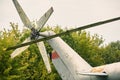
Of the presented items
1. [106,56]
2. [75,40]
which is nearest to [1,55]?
[75,40]

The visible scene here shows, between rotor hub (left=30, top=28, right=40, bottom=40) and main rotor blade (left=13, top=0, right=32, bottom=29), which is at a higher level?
main rotor blade (left=13, top=0, right=32, bottom=29)

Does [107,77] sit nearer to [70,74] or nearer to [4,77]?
[70,74]

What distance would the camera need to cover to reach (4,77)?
95.9ft

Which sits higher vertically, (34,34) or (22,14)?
(22,14)

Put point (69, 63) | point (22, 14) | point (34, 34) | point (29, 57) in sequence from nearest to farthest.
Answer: point (22, 14) < point (34, 34) < point (69, 63) < point (29, 57)

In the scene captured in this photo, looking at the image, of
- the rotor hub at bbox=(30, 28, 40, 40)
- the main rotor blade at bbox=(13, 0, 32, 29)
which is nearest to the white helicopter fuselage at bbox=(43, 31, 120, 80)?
the main rotor blade at bbox=(13, 0, 32, 29)

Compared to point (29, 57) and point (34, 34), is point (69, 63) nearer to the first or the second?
point (34, 34)

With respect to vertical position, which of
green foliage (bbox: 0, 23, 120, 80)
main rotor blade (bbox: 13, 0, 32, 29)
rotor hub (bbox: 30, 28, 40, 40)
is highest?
main rotor blade (bbox: 13, 0, 32, 29)

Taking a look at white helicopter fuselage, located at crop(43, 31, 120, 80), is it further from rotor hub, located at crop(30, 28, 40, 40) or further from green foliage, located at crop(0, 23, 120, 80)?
green foliage, located at crop(0, 23, 120, 80)

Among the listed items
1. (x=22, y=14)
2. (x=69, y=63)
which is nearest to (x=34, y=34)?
(x=22, y=14)

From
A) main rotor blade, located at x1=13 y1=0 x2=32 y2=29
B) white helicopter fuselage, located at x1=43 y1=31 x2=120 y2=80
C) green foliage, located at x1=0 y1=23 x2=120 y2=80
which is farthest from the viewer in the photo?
green foliage, located at x1=0 y1=23 x2=120 y2=80

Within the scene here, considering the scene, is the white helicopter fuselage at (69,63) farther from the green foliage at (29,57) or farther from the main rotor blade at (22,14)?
the green foliage at (29,57)

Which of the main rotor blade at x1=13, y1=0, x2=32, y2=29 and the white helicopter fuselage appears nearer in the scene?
the main rotor blade at x1=13, y1=0, x2=32, y2=29

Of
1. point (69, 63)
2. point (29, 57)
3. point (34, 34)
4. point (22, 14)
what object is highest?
point (22, 14)
